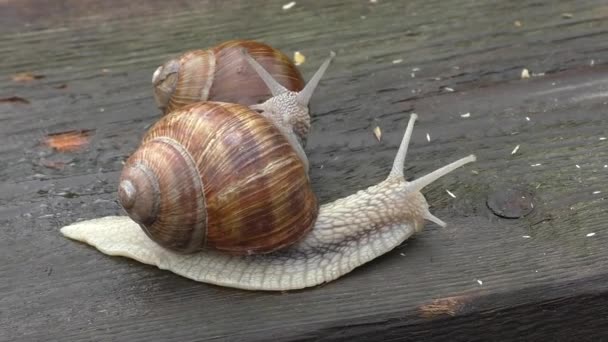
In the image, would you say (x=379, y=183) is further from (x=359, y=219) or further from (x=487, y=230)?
(x=487, y=230)

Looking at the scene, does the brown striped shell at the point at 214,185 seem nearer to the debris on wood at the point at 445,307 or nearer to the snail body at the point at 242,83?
the snail body at the point at 242,83

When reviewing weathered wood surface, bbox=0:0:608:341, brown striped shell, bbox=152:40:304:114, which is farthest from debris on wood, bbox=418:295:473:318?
brown striped shell, bbox=152:40:304:114

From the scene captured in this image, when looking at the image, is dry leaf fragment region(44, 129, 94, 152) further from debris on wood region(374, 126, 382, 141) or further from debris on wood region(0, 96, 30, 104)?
debris on wood region(374, 126, 382, 141)

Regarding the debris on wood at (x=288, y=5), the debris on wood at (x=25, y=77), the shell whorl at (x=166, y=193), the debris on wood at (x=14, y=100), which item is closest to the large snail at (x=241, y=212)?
the shell whorl at (x=166, y=193)

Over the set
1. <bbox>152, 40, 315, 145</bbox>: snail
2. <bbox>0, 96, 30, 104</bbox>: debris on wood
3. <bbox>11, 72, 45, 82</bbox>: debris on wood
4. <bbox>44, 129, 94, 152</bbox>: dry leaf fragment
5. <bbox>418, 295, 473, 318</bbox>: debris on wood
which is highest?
<bbox>152, 40, 315, 145</bbox>: snail

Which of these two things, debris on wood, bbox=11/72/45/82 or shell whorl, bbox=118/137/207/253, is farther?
debris on wood, bbox=11/72/45/82
